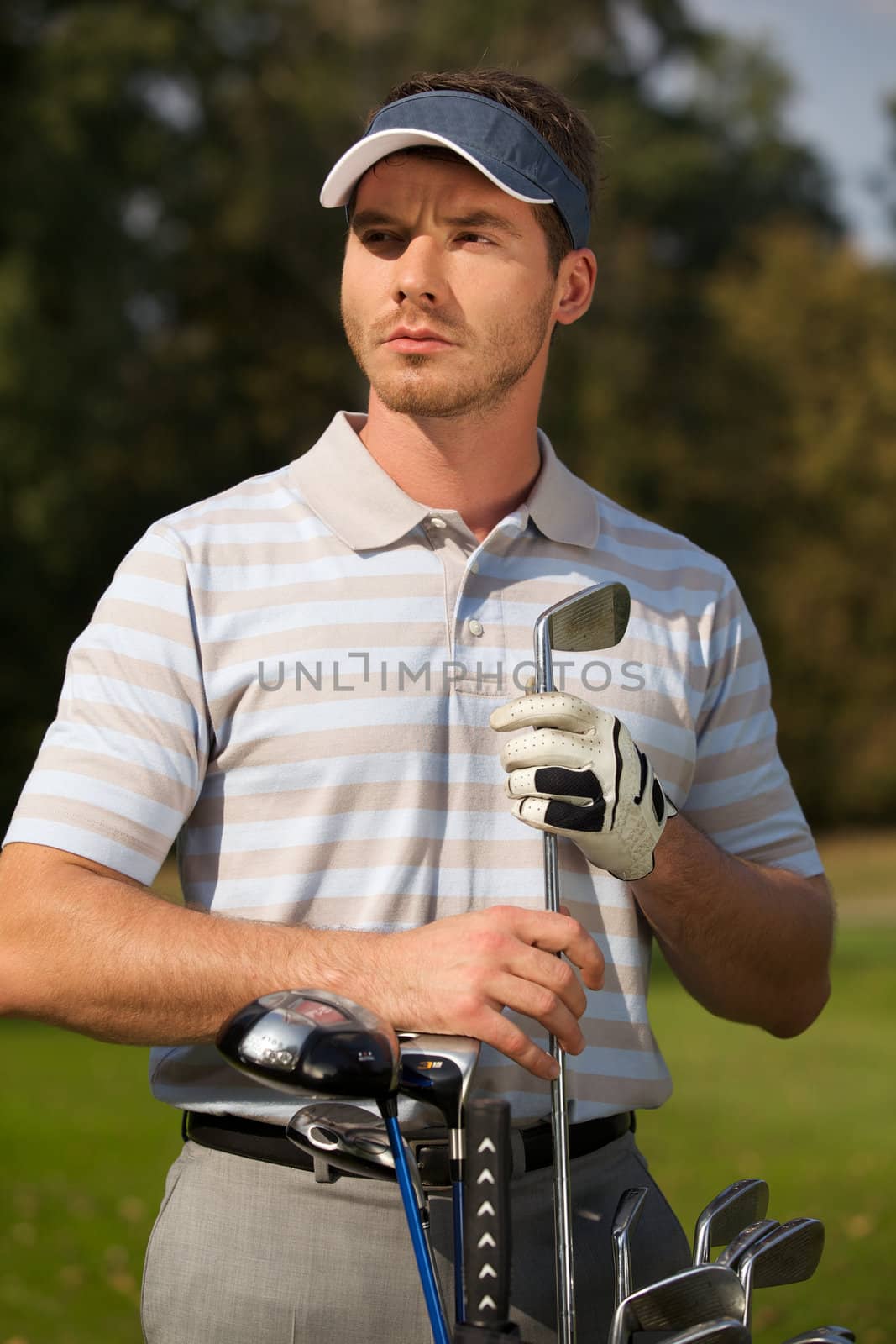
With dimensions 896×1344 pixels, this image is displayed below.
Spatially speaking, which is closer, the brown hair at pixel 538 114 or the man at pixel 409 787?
the man at pixel 409 787

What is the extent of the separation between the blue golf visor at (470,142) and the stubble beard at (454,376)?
0.58ft

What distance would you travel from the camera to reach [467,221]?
2432 mm

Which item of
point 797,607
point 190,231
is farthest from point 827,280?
point 190,231

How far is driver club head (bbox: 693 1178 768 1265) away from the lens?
81.6 inches

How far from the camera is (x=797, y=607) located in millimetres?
28109

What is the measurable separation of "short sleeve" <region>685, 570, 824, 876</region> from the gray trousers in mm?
673

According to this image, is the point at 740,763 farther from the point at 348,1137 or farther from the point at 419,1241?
the point at 419,1241

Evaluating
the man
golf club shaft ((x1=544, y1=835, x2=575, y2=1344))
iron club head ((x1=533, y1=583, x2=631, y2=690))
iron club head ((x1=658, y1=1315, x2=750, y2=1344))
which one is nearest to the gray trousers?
the man

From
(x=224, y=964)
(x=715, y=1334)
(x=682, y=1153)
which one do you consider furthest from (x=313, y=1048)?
(x=682, y=1153)

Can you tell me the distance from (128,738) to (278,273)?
25390 mm

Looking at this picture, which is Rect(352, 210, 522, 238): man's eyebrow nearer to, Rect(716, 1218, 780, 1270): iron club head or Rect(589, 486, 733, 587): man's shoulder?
Rect(589, 486, 733, 587): man's shoulder

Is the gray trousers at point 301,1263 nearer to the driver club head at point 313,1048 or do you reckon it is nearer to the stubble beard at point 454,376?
the driver club head at point 313,1048

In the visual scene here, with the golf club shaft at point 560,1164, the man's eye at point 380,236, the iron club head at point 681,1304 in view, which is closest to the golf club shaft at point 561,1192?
the golf club shaft at point 560,1164

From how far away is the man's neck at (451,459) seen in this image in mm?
2533
